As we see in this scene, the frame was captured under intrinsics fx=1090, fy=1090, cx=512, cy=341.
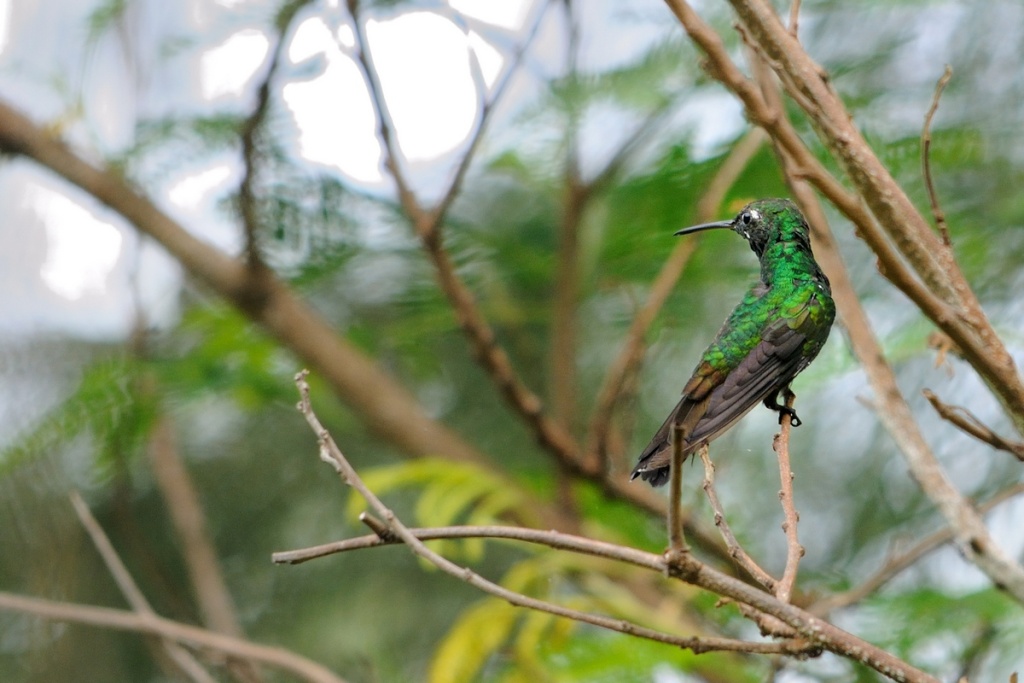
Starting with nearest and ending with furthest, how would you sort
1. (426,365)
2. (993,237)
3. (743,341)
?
(743,341) < (993,237) < (426,365)

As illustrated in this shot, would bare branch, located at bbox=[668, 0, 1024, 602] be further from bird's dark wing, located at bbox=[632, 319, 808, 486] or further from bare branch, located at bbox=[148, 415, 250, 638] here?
bare branch, located at bbox=[148, 415, 250, 638]

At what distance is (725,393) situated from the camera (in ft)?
2.88

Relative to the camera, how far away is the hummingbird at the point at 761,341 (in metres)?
0.86

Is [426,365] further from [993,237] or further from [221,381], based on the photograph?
[993,237]

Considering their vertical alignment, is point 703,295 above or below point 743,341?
above

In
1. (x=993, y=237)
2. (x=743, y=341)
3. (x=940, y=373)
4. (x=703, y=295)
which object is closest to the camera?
(x=743, y=341)

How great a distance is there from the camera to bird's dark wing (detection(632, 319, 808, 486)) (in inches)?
33.3

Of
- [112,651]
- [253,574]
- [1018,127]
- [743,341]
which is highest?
[1018,127]

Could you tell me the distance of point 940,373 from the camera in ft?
9.25

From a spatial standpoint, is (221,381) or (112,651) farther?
(112,651)

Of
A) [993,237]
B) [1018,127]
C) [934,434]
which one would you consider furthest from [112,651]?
[1018,127]

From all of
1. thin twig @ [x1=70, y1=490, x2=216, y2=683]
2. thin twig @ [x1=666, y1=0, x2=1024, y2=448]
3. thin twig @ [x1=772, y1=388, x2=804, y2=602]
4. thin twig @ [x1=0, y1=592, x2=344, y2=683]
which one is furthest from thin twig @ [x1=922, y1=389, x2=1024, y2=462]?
thin twig @ [x1=0, y1=592, x2=344, y2=683]

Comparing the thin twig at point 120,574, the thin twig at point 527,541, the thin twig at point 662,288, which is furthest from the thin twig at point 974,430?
the thin twig at point 120,574

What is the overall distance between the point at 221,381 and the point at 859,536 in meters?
1.93
